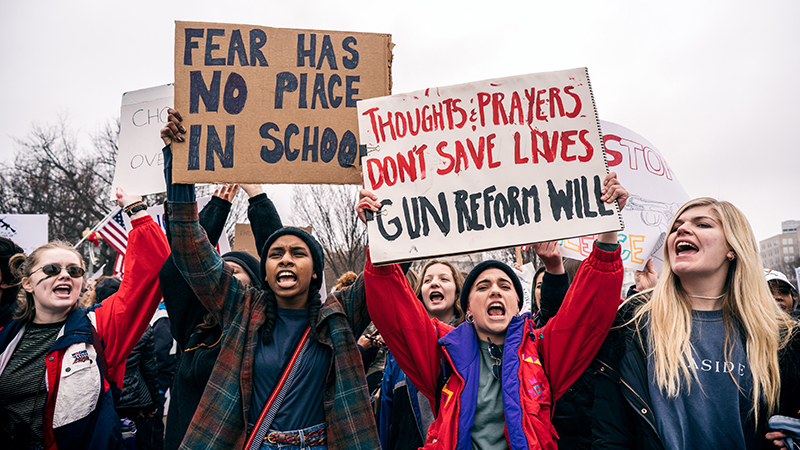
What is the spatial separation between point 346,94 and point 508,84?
93 cm

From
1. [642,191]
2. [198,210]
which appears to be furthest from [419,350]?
[198,210]

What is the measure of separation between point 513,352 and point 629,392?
1.78 feet

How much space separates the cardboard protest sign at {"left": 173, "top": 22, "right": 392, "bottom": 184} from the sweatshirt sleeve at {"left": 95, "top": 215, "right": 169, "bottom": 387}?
0.60 m

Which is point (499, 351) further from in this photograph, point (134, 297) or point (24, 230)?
point (24, 230)

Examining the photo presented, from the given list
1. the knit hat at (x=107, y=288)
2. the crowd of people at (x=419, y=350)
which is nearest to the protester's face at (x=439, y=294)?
the crowd of people at (x=419, y=350)

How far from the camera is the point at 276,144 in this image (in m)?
2.88

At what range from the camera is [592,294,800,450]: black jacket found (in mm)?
2225

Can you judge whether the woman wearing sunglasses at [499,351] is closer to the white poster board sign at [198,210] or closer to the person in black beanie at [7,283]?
the person in black beanie at [7,283]

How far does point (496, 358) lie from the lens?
8.65 feet

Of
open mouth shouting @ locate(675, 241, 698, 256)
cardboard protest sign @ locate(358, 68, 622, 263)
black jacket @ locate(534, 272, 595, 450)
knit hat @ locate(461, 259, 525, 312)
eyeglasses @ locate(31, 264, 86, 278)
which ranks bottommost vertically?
black jacket @ locate(534, 272, 595, 450)

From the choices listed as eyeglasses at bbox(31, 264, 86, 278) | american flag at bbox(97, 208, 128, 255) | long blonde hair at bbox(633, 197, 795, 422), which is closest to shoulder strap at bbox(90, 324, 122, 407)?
eyeglasses at bbox(31, 264, 86, 278)

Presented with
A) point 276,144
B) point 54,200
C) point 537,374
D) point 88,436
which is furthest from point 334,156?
point 54,200

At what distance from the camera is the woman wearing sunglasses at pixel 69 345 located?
2.83m

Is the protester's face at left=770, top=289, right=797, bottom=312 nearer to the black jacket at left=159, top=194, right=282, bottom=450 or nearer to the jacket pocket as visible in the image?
the black jacket at left=159, top=194, right=282, bottom=450
